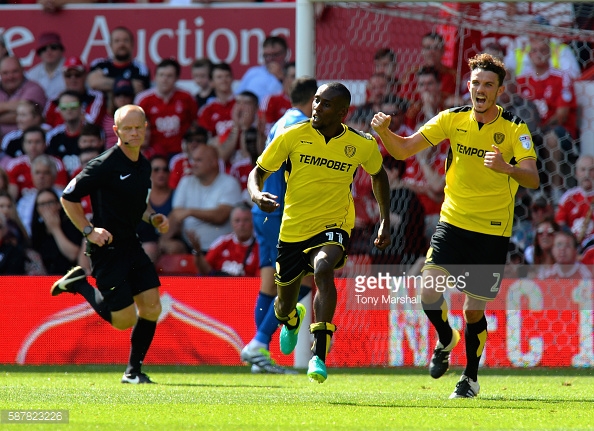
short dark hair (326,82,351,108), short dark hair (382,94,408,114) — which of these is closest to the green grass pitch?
short dark hair (326,82,351,108)

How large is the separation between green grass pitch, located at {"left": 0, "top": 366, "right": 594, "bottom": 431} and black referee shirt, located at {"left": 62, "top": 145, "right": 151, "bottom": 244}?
127 cm

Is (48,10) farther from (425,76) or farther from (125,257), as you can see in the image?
(125,257)

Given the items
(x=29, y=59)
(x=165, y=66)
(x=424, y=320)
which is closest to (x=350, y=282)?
(x=424, y=320)

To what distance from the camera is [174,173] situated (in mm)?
12000

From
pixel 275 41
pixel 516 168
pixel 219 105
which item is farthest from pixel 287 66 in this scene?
pixel 516 168

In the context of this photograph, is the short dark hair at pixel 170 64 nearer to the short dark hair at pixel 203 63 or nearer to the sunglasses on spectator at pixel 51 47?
the short dark hair at pixel 203 63

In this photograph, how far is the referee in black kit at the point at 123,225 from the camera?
7.66 m

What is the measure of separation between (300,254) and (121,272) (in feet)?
5.26

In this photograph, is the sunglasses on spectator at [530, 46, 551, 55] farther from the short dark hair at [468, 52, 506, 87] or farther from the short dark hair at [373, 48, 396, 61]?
the short dark hair at [468, 52, 506, 87]

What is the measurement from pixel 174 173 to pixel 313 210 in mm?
5367

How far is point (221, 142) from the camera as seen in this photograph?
1195cm

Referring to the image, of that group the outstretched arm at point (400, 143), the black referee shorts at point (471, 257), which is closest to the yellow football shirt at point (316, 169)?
the outstretched arm at point (400, 143)

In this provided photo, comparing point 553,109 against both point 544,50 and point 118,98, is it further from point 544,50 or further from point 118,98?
point 118,98

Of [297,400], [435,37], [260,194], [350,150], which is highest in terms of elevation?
[435,37]
